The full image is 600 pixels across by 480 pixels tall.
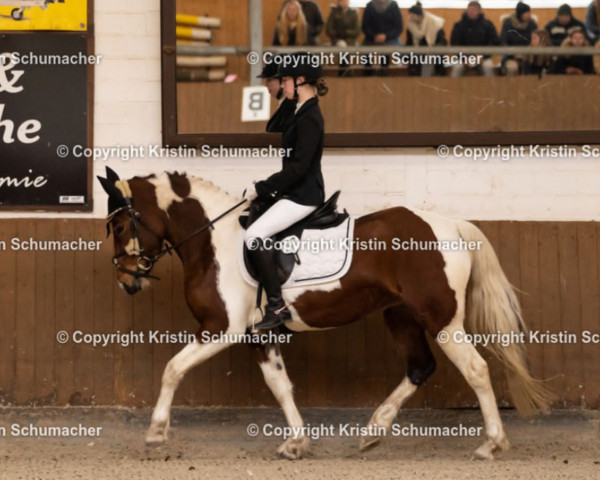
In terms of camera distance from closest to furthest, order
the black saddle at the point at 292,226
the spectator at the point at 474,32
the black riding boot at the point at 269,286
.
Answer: the black riding boot at the point at 269,286 < the black saddle at the point at 292,226 < the spectator at the point at 474,32

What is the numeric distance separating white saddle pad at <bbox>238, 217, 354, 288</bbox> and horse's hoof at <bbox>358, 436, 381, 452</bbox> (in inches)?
41.8

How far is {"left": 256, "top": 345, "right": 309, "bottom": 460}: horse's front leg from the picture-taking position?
688 centimetres

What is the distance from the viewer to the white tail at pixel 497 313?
6891 mm

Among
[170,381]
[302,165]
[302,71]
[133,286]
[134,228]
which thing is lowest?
[170,381]

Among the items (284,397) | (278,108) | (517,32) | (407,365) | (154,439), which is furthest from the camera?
(517,32)

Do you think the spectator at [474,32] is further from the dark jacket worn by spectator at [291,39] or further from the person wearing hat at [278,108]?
the person wearing hat at [278,108]

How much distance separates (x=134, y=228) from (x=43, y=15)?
201 cm

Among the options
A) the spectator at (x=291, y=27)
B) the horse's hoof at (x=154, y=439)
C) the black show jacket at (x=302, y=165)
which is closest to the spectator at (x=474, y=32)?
the spectator at (x=291, y=27)

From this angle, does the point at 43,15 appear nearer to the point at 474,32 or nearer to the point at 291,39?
the point at 291,39

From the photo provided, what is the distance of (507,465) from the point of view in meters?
6.57

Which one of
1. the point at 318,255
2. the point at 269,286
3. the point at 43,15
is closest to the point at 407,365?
the point at 318,255

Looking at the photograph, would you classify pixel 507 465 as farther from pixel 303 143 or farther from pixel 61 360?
pixel 61 360

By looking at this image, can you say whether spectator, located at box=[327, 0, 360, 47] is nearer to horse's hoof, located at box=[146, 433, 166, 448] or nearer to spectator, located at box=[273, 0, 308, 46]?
spectator, located at box=[273, 0, 308, 46]

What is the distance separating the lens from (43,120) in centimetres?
798
